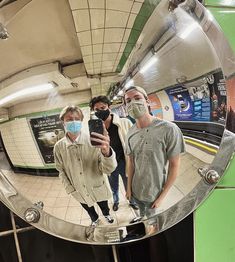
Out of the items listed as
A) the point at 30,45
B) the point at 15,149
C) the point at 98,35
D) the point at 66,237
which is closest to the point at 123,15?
the point at 98,35

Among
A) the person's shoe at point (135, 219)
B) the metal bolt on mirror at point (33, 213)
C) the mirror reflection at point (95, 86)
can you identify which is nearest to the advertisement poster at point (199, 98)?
the mirror reflection at point (95, 86)

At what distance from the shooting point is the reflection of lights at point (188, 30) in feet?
1.62

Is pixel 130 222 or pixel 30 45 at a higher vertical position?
pixel 30 45

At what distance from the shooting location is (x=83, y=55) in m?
0.45

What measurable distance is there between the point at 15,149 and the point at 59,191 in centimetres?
10

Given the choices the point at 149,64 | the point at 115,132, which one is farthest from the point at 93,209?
the point at 149,64

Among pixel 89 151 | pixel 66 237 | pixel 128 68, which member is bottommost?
pixel 66 237

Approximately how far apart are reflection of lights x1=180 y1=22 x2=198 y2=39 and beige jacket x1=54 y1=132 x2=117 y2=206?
0.24 m

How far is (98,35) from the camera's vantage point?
17.5 inches

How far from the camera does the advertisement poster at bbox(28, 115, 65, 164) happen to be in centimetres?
46

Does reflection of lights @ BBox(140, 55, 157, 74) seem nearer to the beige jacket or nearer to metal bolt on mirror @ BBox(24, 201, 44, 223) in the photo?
the beige jacket

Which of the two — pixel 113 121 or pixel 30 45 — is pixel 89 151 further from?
pixel 30 45

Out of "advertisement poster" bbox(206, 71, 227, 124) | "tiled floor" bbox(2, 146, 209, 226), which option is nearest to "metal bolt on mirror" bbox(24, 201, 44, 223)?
"tiled floor" bbox(2, 146, 209, 226)

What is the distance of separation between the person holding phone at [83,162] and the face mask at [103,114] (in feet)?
0.07
